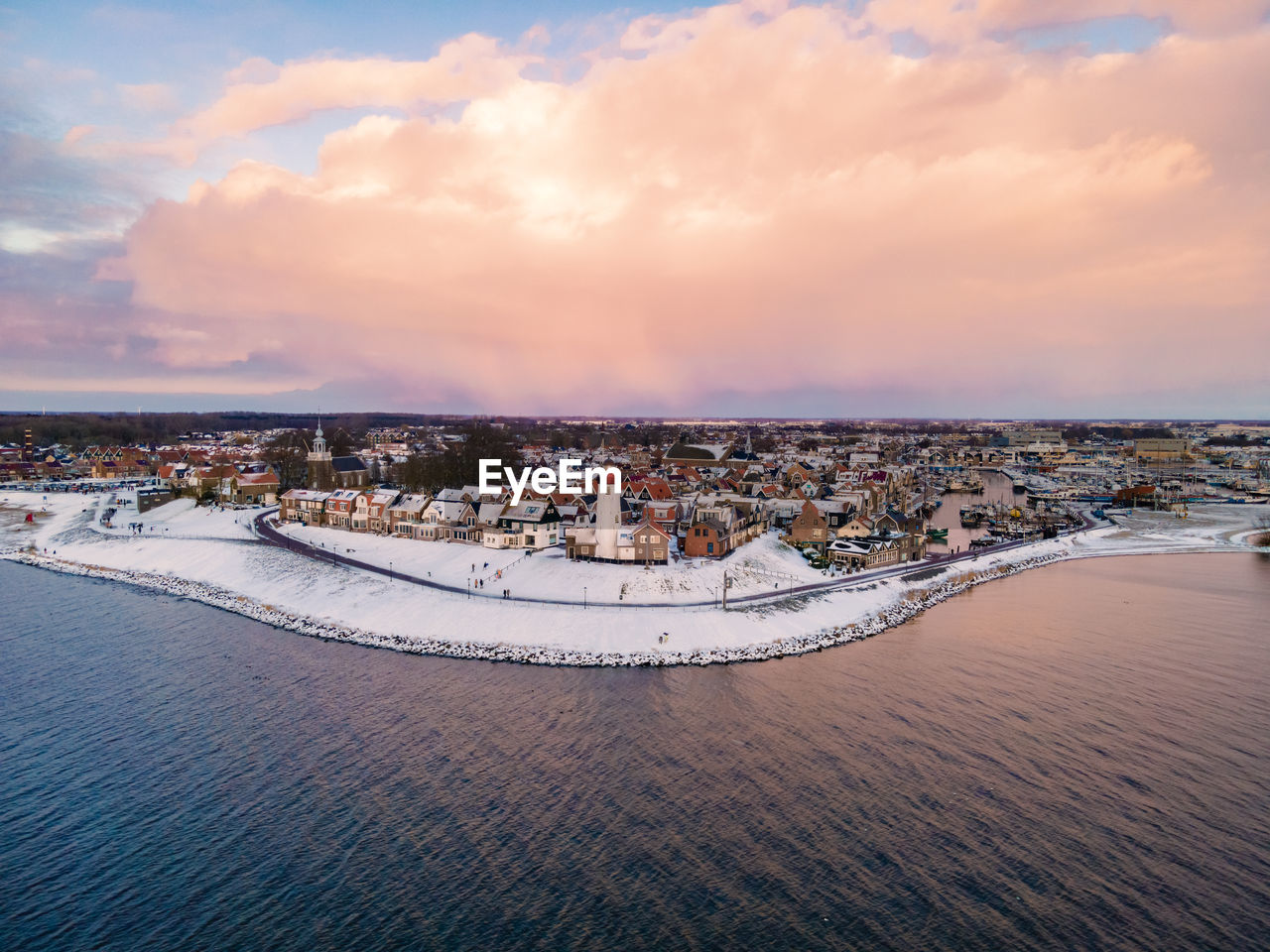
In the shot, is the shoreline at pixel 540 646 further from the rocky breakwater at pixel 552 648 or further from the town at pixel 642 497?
the town at pixel 642 497

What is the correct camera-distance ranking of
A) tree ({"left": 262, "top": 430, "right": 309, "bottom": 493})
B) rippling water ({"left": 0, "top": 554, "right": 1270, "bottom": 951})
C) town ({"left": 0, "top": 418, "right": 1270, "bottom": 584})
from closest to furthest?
rippling water ({"left": 0, "top": 554, "right": 1270, "bottom": 951}), town ({"left": 0, "top": 418, "right": 1270, "bottom": 584}), tree ({"left": 262, "top": 430, "right": 309, "bottom": 493})

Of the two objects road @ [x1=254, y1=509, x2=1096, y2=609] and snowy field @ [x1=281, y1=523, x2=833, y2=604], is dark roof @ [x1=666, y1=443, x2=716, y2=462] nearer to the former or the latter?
road @ [x1=254, y1=509, x2=1096, y2=609]

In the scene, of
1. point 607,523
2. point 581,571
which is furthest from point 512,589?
point 607,523

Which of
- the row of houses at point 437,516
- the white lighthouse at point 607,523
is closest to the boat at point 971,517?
the white lighthouse at point 607,523

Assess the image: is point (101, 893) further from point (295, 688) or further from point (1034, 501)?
point (1034, 501)

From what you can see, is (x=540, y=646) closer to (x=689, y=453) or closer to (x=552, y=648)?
(x=552, y=648)

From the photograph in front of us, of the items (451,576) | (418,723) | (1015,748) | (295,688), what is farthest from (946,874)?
(451,576)

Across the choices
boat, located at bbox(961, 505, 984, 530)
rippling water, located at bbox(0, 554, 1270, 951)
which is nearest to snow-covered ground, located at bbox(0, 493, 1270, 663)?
rippling water, located at bbox(0, 554, 1270, 951)
